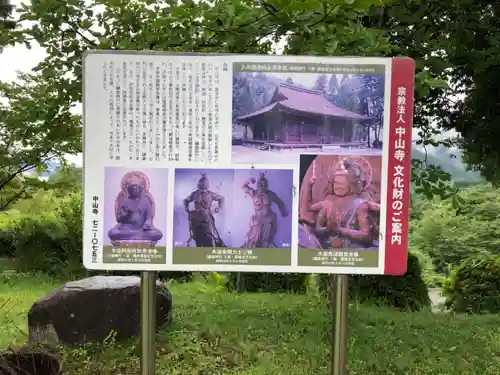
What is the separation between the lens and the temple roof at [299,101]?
2252 millimetres

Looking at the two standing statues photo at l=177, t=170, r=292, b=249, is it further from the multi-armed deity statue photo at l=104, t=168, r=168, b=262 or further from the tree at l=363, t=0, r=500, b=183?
the tree at l=363, t=0, r=500, b=183

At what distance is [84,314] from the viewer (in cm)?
379

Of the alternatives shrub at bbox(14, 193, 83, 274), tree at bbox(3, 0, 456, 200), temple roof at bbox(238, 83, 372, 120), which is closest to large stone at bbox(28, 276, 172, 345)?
tree at bbox(3, 0, 456, 200)

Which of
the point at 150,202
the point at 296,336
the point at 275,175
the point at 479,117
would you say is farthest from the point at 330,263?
the point at 479,117

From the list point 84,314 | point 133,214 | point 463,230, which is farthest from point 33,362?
point 463,230

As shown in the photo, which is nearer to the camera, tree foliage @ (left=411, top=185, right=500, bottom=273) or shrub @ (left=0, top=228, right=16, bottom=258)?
shrub @ (left=0, top=228, right=16, bottom=258)

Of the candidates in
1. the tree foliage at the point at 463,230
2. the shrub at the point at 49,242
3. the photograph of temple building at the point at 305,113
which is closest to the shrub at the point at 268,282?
the shrub at the point at 49,242

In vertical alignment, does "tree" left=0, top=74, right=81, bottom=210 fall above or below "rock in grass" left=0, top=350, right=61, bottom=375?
above

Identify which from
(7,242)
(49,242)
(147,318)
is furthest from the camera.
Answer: (7,242)

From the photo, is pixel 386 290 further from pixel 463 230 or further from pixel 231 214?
pixel 463 230

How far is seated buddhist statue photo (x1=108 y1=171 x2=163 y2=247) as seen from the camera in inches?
88.3

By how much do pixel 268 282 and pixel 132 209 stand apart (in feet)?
13.6

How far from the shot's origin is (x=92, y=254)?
2242 millimetres

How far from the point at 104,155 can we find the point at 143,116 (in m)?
0.24
